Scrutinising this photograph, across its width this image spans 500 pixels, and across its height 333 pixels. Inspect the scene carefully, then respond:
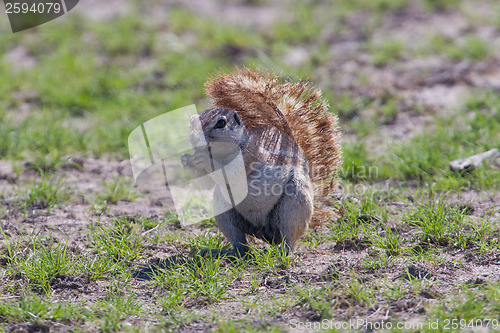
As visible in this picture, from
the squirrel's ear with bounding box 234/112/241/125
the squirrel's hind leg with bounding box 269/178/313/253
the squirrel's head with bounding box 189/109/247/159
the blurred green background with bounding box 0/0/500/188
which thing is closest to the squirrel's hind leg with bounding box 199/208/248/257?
the squirrel's hind leg with bounding box 269/178/313/253

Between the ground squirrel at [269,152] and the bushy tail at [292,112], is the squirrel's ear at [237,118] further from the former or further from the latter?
the bushy tail at [292,112]

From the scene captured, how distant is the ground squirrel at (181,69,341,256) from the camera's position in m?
3.52

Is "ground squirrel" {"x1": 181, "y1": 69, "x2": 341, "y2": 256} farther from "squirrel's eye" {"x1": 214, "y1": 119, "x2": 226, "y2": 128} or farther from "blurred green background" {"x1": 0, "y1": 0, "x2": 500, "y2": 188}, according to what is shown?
"blurred green background" {"x1": 0, "y1": 0, "x2": 500, "y2": 188}

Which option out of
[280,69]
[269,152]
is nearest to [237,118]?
[269,152]

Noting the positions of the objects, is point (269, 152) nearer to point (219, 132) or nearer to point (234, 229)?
point (219, 132)

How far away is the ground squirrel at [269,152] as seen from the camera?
11.5ft

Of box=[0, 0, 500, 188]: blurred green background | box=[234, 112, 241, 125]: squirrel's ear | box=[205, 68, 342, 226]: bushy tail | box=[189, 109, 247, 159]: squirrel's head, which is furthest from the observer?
box=[0, 0, 500, 188]: blurred green background

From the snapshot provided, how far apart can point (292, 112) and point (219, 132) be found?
58cm

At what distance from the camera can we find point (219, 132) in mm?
3477

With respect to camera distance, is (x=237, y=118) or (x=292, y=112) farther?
(x=292, y=112)

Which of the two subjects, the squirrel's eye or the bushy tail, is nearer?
the squirrel's eye

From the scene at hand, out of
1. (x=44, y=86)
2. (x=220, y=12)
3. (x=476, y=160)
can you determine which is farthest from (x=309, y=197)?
(x=220, y=12)

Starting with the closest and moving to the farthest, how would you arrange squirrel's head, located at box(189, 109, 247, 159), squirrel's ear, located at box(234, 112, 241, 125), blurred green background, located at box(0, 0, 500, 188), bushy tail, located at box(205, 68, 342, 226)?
1. squirrel's head, located at box(189, 109, 247, 159)
2. squirrel's ear, located at box(234, 112, 241, 125)
3. bushy tail, located at box(205, 68, 342, 226)
4. blurred green background, located at box(0, 0, 500, 188)

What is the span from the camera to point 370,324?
3004 millimetres
